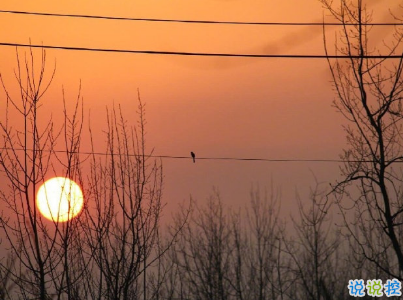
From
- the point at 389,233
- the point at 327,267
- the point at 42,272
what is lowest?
the point at 42,272

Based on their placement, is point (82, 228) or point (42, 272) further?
point (82, 228)

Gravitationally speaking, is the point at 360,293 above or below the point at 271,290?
below

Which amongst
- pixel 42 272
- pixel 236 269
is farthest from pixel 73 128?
pixel 236 269

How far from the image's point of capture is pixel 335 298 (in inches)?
767

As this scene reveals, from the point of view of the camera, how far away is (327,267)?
20.8 m

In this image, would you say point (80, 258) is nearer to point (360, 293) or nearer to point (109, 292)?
point (109, 292)

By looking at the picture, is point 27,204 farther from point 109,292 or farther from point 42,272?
point 109,292

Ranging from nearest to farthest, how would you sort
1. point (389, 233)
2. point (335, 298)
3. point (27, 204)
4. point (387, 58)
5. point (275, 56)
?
point (27, 204)
point (389, 233)
point (387, 58)
point (275, 56)
point (335, 298)

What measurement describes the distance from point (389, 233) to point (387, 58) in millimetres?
2626

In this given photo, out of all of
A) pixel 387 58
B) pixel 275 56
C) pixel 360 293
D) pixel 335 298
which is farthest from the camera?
pixel 335 298

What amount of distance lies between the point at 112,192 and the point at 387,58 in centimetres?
440

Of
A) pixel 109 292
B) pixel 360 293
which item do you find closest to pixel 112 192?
pixel 109 292

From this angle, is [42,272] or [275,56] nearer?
[42,272]

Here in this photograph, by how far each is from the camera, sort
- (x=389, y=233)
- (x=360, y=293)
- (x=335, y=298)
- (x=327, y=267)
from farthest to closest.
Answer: (x=327, y=267) → (x=335, y=298) → (x=360, y=293) → (x=389, y=233)
